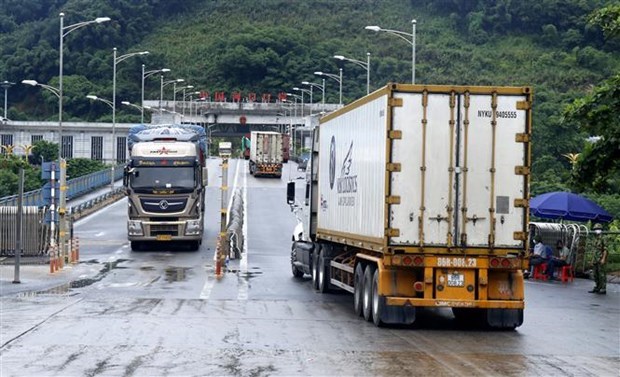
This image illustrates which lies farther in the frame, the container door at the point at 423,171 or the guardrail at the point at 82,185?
the guardrail at the point at 82,185

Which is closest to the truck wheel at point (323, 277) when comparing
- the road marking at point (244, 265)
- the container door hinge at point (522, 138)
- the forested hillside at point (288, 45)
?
the road marking at point (244, 265)

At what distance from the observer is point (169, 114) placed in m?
129

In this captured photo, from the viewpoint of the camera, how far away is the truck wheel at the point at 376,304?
60.8 feet

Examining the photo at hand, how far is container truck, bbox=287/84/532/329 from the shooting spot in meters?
18.2

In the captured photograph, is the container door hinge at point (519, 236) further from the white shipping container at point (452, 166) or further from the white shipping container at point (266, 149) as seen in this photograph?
the white shipping container at point (266, 149)

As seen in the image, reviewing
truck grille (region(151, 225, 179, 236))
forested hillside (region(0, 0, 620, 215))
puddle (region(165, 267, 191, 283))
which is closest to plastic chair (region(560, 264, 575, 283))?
puddle (region(165, 267, 191, 283))

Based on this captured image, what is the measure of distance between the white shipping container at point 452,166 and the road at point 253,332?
1.73 metres

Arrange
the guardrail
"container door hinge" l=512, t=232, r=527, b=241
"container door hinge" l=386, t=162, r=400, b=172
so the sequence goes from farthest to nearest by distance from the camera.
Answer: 1. the guardrail
2. "container door hinge" l=512, t=232, r=527, b=241
3. "container door hinge" l=386, t=162, r=400, b=172

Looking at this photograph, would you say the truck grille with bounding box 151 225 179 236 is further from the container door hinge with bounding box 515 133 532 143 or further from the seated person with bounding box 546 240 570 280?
the container door hinge with bounding box 515 133 532 143

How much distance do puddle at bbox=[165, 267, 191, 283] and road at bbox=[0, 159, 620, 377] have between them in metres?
0.06

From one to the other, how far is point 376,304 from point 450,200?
2208mm

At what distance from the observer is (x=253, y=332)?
17.6 meters

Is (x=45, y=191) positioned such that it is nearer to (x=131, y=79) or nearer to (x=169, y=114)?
(x=169, y=114)

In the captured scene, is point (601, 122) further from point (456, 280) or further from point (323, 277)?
point (323, 277)
